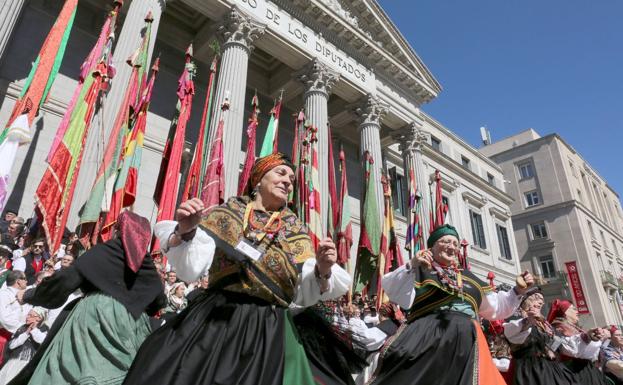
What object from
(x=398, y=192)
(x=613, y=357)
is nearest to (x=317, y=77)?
(x=398, y=192)

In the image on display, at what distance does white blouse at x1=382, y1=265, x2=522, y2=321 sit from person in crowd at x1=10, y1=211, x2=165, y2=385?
1877mm

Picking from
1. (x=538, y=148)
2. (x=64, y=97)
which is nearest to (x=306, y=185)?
(x=64, y=97)

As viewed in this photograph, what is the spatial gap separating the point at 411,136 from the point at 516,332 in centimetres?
1544

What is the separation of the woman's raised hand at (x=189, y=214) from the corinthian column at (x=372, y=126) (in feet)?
45.0

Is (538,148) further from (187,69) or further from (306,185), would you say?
(187,69)

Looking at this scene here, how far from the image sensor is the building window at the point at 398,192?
20.7 meters

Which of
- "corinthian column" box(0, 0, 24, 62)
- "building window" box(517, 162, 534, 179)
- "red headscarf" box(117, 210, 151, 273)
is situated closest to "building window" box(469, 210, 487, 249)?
"building window" box(517, 162, 534, 179)

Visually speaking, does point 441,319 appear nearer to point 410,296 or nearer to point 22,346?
point 410,296

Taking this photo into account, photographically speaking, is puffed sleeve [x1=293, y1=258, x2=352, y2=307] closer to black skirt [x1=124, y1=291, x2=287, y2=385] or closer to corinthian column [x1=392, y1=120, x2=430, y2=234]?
black skirt [x1=124, y1=291, x2=287, y2=385]

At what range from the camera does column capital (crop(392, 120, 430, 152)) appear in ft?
60.2

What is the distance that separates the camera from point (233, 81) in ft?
37.6

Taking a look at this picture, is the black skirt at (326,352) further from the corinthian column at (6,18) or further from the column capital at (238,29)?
the column capital at (238,29)

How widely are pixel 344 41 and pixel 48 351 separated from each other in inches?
606

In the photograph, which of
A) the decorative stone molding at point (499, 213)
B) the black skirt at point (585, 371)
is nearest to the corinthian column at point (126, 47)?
the black skirt at point (585, 371)
